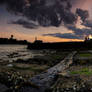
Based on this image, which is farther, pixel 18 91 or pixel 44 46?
pixel 44 46

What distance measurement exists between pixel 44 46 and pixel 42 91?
80.3 m

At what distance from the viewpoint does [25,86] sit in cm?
648

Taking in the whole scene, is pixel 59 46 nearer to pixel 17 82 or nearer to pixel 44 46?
pixel 44 46

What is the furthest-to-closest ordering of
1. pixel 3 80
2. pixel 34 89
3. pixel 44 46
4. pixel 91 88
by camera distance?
pixel 44 46 → pixel 3 80 → pixel 34 89 → pixel 91 88

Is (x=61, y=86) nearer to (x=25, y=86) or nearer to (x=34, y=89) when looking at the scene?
(x=34, y=89)

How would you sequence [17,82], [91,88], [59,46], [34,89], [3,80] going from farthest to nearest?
[59,46] → [3,80] → [17,82] → [34,89] → [91,88]

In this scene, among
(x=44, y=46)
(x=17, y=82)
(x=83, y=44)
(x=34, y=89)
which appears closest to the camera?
(x=34, y=89)

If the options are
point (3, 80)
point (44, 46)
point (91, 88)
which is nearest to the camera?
point (91, 88)

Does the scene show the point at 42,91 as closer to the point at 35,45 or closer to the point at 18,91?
the point at 18,91

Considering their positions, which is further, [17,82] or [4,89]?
[17,82]

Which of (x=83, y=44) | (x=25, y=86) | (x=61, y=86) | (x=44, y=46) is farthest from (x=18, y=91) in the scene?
(x=44, y=46)

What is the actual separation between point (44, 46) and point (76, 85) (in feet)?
263

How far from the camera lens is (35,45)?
290ft

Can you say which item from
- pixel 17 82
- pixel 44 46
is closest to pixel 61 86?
pixel 17 82
